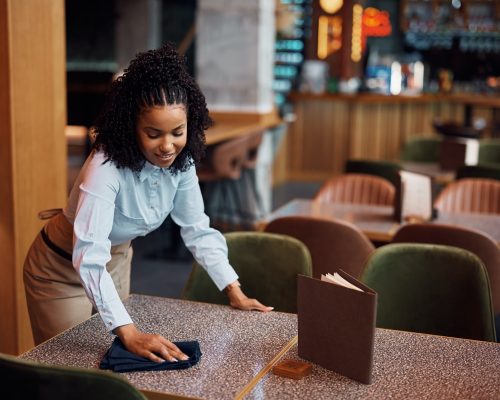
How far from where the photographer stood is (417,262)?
9.52ft

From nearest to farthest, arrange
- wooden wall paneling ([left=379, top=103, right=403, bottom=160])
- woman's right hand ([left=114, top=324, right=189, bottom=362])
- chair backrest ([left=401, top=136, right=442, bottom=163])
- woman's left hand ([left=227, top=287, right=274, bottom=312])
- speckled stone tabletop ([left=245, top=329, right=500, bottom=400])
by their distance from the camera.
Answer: speckled stone tabletop ([left=245, top=329, right=500, bottom=400]) → woman's right hand ([left=114, top=324, right=189, bottom=362]) → woman's left hand ([left=227, top=287, right=274, bottom=312]) → chair backrest ([left=401, top=136, right=442, bottom=163]) → wooden wall paneling ([left=379, top=103, right=403, bottom=160])

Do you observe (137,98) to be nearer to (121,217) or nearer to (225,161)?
(121,217)

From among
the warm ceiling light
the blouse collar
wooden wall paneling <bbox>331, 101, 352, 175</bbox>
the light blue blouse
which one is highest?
the warm ceiling light

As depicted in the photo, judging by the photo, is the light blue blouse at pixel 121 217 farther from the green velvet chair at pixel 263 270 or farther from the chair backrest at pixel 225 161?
the chair backrest at pixel 225 161

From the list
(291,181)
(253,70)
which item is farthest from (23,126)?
(291,181)

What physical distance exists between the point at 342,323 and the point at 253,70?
6199 millimetres

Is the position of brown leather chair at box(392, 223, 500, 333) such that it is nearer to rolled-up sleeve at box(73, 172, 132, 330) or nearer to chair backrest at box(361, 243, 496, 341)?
chair backrest at box(361, 243, 496, 341)

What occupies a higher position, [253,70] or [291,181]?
[253,70]

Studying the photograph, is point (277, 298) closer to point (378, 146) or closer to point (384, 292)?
point (384, 292)

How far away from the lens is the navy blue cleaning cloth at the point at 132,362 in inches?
79.1

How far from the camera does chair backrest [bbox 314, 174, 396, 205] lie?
487 centimetres

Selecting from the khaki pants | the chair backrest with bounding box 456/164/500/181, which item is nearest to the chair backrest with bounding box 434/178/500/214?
the chair backrest with bounding box 456/164/500/181

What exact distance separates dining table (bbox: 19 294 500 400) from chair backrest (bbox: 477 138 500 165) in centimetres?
481

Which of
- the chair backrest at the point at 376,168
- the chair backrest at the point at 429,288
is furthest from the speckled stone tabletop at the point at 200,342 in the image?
the chair backrest at the point at 376,168
